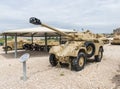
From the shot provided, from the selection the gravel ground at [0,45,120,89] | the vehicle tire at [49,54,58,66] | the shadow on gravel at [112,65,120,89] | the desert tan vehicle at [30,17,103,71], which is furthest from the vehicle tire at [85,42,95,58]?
the shadow on gravel at [112,65,120,89]

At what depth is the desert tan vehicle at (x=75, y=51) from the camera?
10.3 metres

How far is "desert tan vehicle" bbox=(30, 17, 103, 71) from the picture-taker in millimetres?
10289

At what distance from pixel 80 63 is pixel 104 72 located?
1.17 metres

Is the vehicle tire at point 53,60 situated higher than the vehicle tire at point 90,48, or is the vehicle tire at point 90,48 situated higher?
the vehicle tire at point 90,48

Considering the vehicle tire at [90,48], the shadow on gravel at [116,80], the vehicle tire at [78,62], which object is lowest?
the shadow on gravel at [116,80]

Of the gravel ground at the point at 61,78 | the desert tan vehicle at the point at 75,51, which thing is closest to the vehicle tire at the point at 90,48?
the desert tan vehicle at the point at 75,51

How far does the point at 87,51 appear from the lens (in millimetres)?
11656

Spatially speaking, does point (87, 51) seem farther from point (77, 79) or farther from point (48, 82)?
point (48, 82)

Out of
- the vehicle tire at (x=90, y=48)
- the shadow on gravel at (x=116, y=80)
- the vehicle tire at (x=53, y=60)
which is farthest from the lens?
the vehicle tire at (x=90, y=48)

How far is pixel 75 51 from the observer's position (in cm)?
1036

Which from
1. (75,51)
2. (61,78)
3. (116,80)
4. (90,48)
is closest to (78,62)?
(75,51)

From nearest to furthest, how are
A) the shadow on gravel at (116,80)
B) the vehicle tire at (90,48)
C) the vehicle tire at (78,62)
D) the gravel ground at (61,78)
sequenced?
the gravel ground at (61,78), the shadow on gravel at (116,80), the vehicle tire at (78,62), the vehicle tire at (90,48)

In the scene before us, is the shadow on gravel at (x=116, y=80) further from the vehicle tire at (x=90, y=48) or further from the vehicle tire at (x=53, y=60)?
the vehicle tire at (x=53, y=60)

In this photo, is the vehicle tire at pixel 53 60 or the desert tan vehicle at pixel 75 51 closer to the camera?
the desert tan vehicle at pixel 75 51
